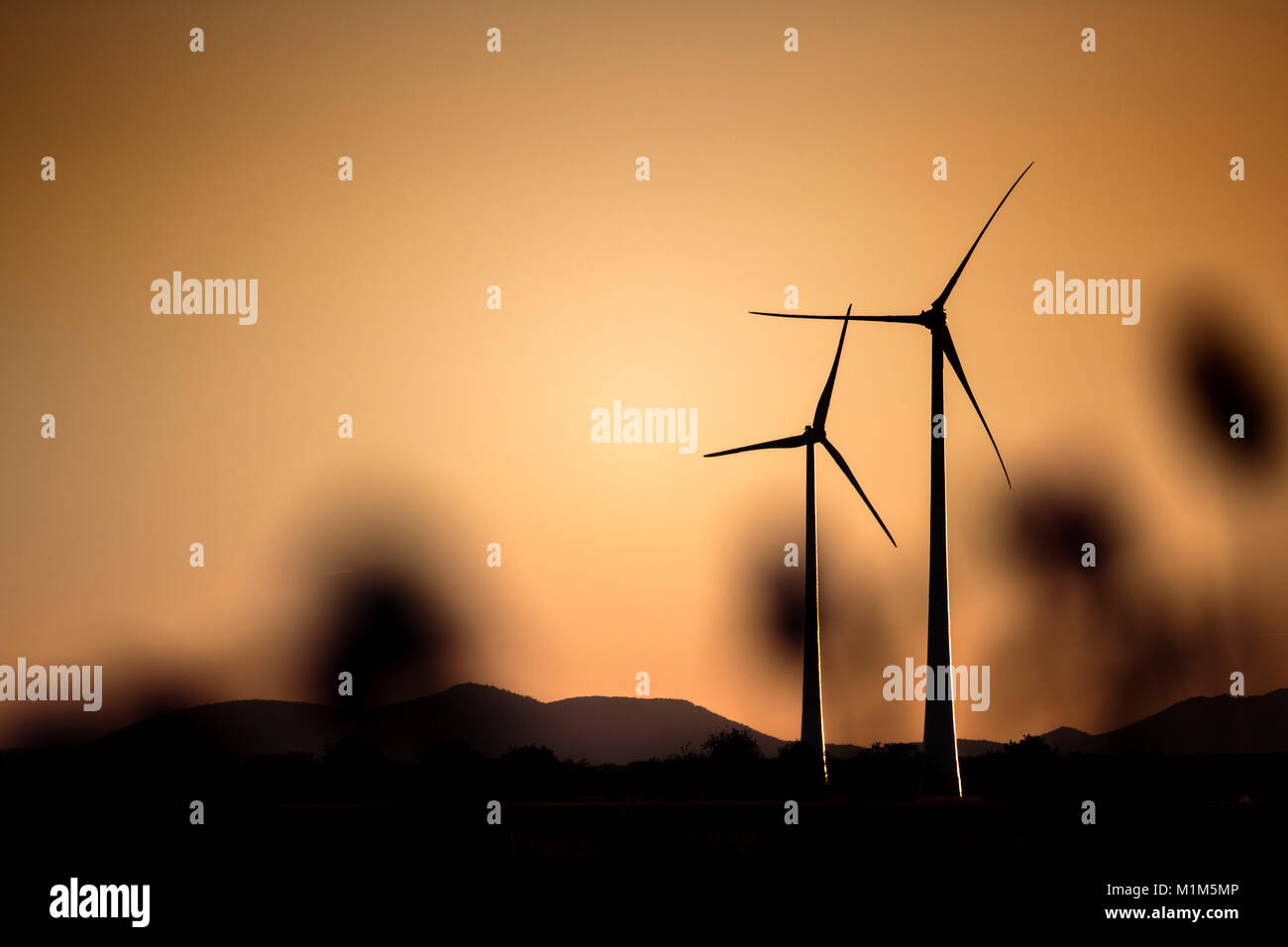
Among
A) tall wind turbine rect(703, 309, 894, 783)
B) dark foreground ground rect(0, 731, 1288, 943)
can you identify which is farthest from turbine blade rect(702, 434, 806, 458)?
dark foreground ground rect(0, 731, 1288, 943)

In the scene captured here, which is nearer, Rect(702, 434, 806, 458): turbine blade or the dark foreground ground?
the dark foreground ground

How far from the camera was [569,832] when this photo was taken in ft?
177

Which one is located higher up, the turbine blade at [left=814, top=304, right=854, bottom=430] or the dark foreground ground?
the turbine blade at [left=814, top=304, right=854, bottom=430]

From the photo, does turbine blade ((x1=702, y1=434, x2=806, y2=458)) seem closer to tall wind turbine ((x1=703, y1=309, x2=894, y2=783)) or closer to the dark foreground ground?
tall wind turbine ((x1=703, y1=309, x2=894, y2=783))
